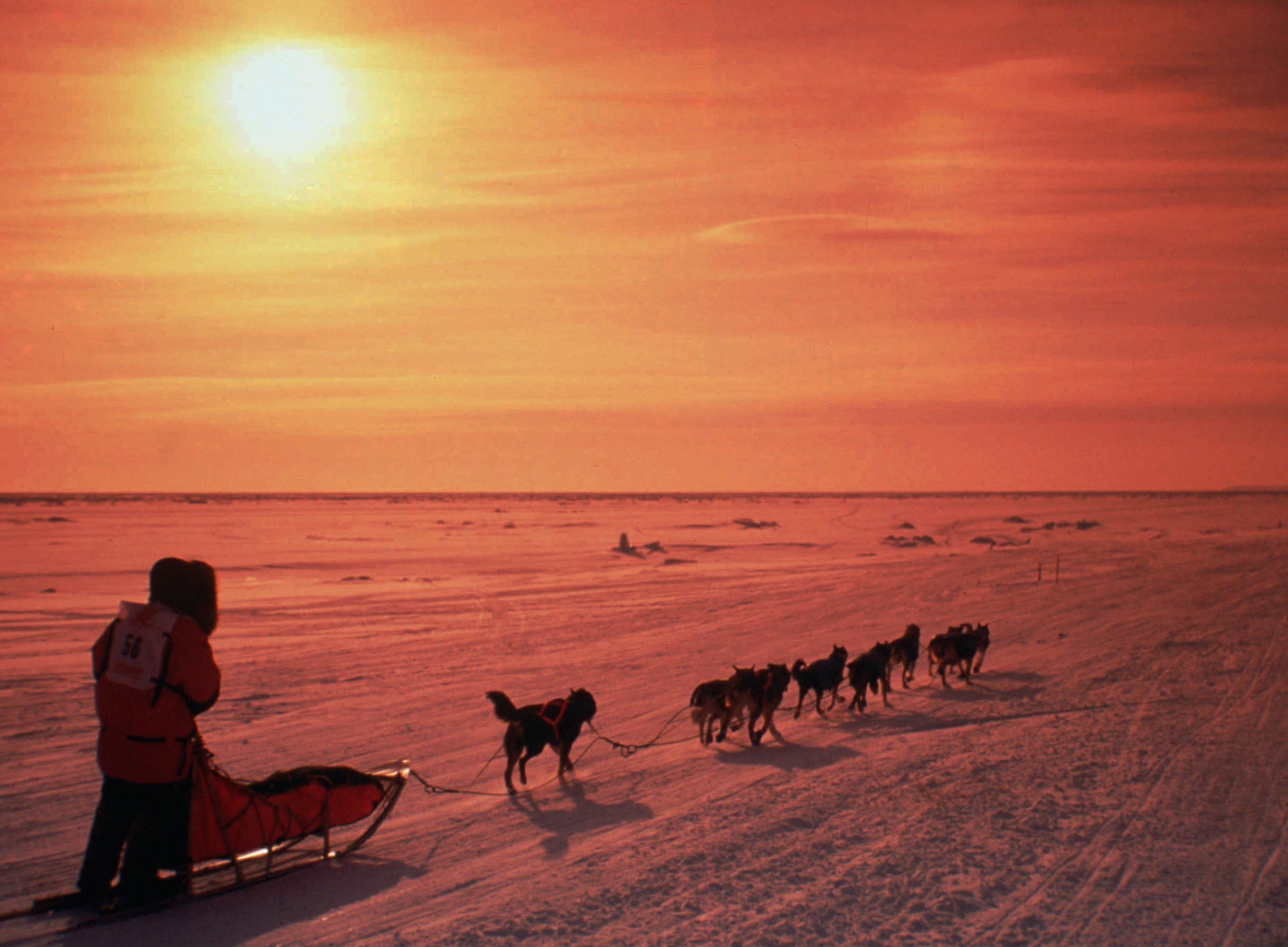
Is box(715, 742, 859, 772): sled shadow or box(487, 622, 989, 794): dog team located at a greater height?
box(487, 622, 989, 794): dog team

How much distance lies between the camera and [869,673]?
11.3 m

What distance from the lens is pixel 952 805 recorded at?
7.32 metres

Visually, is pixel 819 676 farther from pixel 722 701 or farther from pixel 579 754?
pixel 579 754

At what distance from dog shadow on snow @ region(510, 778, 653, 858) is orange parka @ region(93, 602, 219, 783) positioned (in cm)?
247

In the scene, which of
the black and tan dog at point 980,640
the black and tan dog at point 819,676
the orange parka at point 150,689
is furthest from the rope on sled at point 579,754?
the black and tan dog at point 980,640

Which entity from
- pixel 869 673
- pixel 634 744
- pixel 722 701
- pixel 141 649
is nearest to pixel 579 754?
pixel 634 744

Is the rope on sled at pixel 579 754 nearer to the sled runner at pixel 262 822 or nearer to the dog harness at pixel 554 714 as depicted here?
the dog harness at pixel 554 714

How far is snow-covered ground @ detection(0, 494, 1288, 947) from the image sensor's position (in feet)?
18.1

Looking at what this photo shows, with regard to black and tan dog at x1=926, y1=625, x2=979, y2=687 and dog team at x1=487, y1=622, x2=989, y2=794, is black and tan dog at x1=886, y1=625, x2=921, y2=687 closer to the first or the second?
dog team at x1=487, y1=622, x2=989, y2=794

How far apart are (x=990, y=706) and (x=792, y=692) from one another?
2.89 metres

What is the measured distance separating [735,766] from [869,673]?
117 inches

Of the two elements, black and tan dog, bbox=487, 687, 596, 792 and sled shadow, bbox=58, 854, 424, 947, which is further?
black and tan dog, bbox=487, 687, 596, 792

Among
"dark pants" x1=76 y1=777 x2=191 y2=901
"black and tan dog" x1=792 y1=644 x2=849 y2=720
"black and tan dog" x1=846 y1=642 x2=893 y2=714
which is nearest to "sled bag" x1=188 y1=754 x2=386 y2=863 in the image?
"dark pants" x1=76 y1=777 x2=191 y2=901

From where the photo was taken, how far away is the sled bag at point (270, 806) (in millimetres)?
5750
